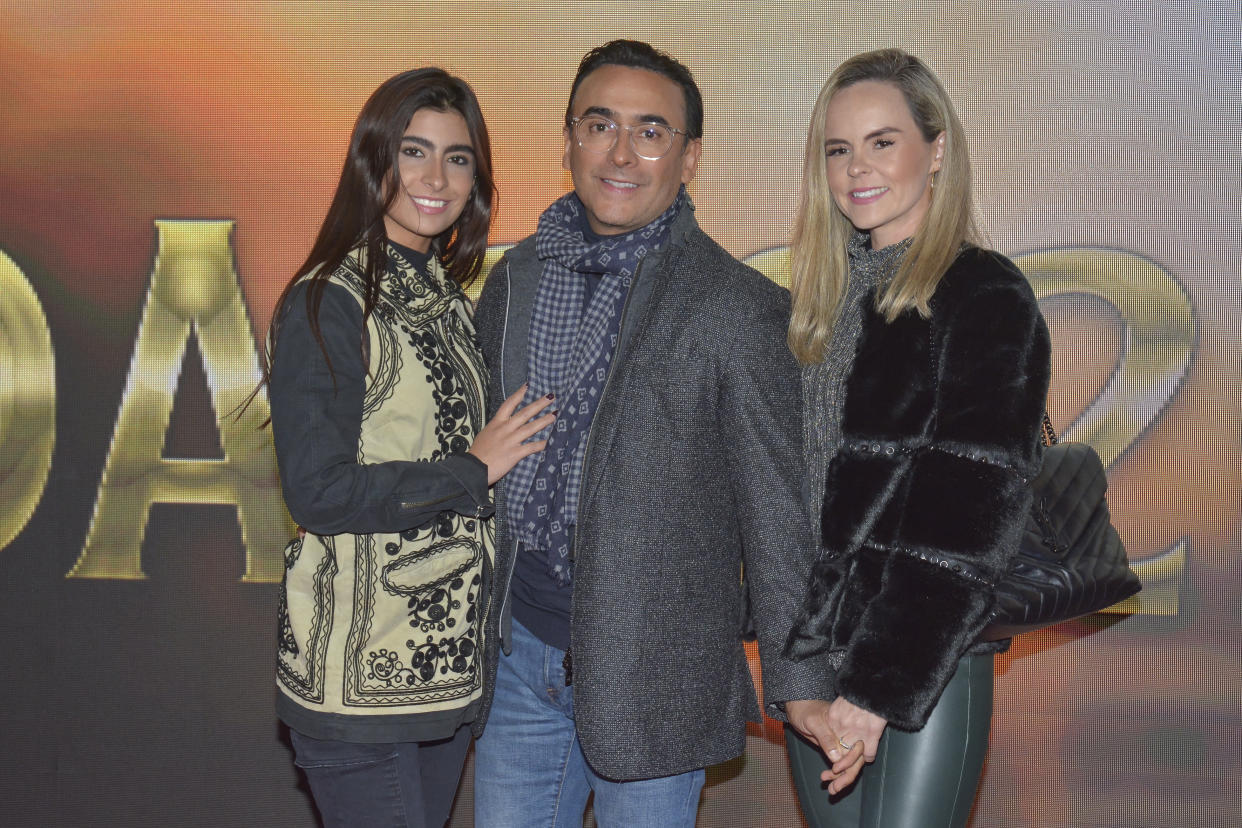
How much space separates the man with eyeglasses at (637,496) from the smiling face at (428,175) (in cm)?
19

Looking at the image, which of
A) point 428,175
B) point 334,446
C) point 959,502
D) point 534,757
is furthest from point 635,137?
point 534,757

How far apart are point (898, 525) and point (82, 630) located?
9.53 ft

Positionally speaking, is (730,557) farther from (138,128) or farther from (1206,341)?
(138,128)

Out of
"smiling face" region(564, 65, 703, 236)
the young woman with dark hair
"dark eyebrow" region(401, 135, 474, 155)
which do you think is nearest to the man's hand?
the young woman with dark hair

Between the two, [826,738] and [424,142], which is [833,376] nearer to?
[826,738]

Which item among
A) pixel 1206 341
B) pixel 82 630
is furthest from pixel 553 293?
pixel 82 630

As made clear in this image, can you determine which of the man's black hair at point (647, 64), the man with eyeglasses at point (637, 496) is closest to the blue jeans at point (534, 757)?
the man with eyeglasses at point (637, 496)

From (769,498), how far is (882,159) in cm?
63

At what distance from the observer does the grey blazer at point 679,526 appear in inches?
69.5

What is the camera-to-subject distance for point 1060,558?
1736 millimetres

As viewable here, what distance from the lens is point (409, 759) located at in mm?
1892

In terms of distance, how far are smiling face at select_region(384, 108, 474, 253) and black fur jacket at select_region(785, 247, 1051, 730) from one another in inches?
34.0

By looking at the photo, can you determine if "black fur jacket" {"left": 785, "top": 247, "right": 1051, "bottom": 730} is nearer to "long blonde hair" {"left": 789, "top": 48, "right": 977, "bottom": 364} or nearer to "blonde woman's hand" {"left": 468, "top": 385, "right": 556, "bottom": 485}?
"long blonde hair" {"left": 789, "top": 48, "right": 977, "bottom": 364}

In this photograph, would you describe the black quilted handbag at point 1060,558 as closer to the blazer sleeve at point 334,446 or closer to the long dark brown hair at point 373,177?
the blazer sleeve at point 334,446
